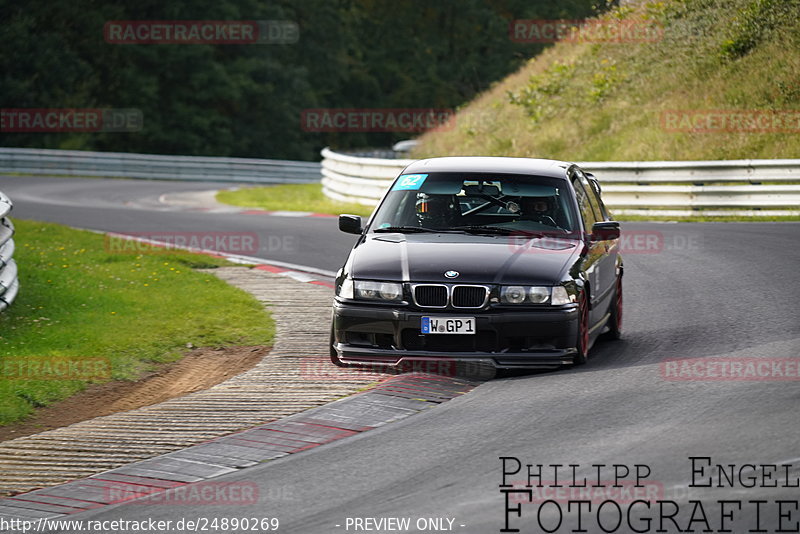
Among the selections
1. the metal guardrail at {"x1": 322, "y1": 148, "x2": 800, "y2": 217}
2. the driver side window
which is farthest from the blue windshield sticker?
the metal guardrail at {"x1": 322, "y1": 148, "x2": 800, "y2": 217}

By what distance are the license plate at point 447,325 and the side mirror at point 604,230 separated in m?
1.81

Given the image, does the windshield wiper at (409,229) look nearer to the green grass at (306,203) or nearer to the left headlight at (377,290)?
the left headlight at (377,290)

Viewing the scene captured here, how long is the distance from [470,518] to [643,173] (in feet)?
55.9

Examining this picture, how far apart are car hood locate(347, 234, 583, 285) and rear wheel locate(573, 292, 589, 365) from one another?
0.99 ft

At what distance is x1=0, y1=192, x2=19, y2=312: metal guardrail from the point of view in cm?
1126

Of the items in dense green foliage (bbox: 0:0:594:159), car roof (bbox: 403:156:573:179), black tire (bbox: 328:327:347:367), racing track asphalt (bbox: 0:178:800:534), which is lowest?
racing track asphalt (bbox: 0:178:800:534)

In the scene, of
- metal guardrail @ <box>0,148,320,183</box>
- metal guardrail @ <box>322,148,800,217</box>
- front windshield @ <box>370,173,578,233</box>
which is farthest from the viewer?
metal guardrail @ <box>0,148,320,183</box>

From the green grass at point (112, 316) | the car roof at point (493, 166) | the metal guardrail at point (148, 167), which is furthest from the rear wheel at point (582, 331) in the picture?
the metal guardrail at point (148, 167)

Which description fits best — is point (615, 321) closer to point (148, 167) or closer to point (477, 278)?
point (477, 278)

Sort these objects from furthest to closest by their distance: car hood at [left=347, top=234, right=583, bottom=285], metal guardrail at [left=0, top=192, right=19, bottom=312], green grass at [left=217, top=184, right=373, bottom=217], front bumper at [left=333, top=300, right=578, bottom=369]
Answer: green grass at [left=217, top=184, right=373, bottom=217], metal guardrail at [left=0, top=192, right=19, bottom=312], car hood at [left=347, top=234, right=583, bottom=285], front bumper at [left=333, top=300, right=578, bottom=369]

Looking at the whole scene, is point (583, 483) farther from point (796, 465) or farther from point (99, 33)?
point (99, 33)

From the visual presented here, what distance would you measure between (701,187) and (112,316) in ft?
42.6

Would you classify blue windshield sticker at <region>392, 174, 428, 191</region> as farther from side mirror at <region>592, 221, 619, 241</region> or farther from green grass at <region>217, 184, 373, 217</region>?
green grass at <region>217, 184, 373, 217</region>

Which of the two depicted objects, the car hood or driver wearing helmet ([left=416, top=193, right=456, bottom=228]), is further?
driver wearing helmet ([left=416, top=193, right=456, bottom=228])
